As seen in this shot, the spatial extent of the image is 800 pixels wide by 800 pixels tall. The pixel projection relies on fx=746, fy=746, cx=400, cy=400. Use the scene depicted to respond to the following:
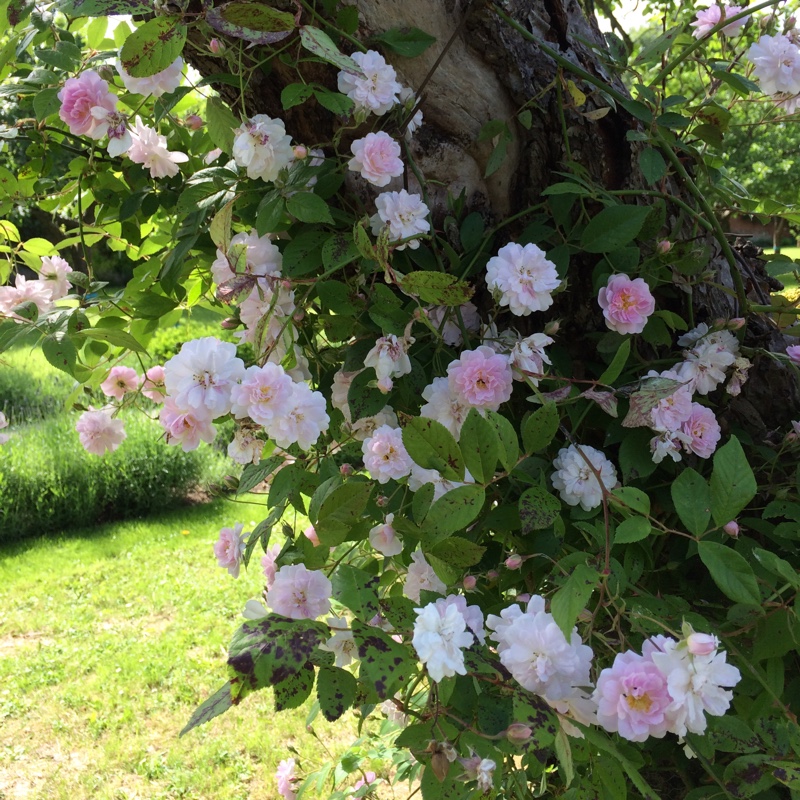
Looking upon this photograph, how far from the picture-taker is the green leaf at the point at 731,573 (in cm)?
80

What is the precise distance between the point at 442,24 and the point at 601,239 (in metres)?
0.40

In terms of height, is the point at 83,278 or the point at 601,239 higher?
the point at 601,239

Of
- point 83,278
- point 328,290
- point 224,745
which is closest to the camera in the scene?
point 328,290

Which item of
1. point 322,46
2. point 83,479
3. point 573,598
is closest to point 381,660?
point 573,598

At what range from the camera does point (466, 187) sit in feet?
3.85

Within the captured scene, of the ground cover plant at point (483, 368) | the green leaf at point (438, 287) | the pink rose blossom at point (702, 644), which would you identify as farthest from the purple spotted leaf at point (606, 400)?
the pink rose blossom at point (702, 644)

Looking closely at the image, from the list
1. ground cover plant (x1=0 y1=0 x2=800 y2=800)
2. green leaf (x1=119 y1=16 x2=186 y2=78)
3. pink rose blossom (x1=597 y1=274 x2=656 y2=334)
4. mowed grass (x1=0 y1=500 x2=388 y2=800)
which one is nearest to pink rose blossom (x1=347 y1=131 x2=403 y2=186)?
ground cover plant (x1=0 y1=0 x2=800 y2=800)

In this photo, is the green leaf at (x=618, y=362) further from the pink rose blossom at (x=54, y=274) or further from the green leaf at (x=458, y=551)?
the pink rose blossom at (x=54, y=274)

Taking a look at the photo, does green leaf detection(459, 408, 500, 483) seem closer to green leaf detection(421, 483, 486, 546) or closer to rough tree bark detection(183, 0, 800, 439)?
green leaf detection(421, 483, 486, 546)

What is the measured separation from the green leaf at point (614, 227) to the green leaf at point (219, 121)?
55 cm

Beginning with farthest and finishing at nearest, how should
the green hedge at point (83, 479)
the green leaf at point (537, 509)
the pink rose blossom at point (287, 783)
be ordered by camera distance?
the green hedge at point (83, 479), the pink rose blossom at point (287, 783), the green leaf at point (537, 509)

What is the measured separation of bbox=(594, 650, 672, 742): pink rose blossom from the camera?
744 millimetres

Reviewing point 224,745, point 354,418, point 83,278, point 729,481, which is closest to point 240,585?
point 224,745

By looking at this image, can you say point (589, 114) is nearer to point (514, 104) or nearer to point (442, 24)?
point (514, 104)
